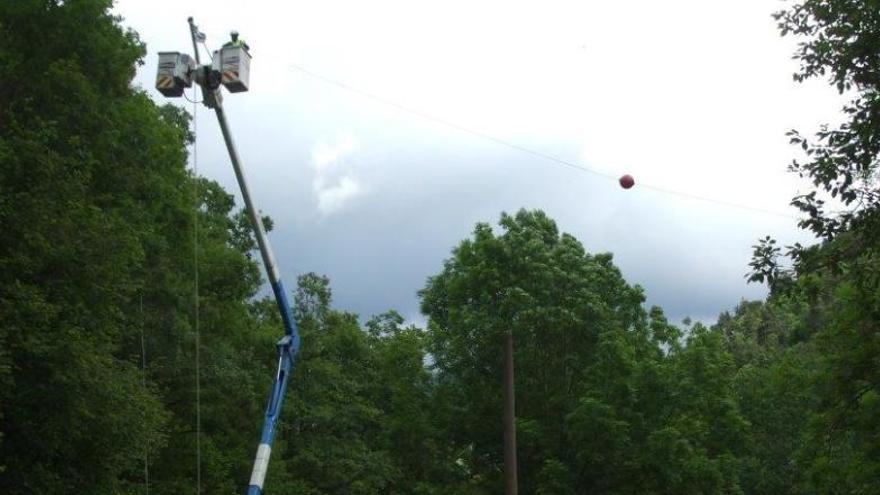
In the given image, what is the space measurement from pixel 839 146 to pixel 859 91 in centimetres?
78

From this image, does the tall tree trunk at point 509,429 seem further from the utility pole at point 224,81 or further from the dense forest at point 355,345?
the utility pole at point 224,81

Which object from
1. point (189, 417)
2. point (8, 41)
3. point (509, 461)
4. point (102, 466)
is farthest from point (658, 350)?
point (8, 41)

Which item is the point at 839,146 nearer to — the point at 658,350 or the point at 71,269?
the point at 71,269

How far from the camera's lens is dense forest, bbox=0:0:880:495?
1770 cm

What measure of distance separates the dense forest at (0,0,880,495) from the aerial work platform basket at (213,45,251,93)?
5.56 metres

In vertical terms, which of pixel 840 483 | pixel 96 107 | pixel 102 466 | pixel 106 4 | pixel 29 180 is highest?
pixel 106 4

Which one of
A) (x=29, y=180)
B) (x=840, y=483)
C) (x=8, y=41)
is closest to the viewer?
(x=29, y=180)

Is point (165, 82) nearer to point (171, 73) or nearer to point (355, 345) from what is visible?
point (171, 73)

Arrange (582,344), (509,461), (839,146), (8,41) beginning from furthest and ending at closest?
(582,344), (509,461), (8,41), (839,146)

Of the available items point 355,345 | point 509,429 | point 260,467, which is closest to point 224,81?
point 260,467

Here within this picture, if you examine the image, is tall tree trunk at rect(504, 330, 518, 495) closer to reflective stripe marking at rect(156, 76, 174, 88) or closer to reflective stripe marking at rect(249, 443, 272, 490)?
reflective stripe marking at rect(249, 443, 272, 490)

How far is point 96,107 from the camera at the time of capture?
21.8 metres

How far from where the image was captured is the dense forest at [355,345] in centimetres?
1770

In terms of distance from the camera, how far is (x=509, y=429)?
32.7 m
